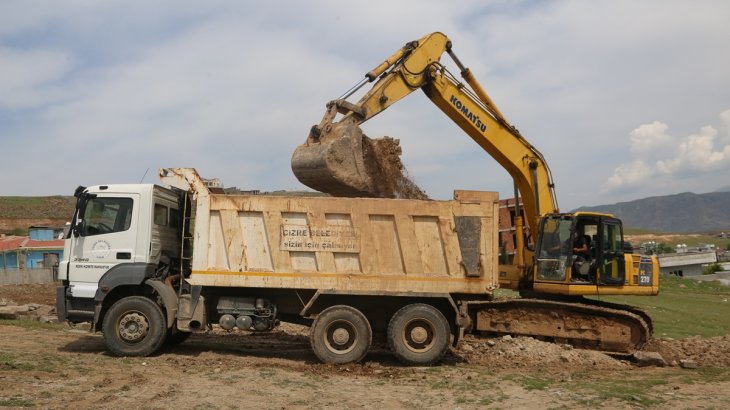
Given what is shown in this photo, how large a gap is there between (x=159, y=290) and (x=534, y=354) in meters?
6.40

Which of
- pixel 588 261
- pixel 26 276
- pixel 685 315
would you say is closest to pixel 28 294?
pixel 26 276

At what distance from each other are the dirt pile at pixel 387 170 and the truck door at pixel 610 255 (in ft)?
11.0

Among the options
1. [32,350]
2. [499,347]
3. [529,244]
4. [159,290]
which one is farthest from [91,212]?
[529,244]

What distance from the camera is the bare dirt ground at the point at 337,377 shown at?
24.5 ft

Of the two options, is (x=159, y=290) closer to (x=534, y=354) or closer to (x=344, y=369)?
(x=344, y=369)

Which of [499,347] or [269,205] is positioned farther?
[499,347]

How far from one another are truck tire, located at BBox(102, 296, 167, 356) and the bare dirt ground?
0.20 meters

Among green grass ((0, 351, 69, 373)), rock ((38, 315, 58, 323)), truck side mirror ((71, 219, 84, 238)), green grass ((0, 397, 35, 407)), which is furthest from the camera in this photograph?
rock ((38, 315, 58, 323))

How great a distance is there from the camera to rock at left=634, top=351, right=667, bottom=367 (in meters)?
10.4

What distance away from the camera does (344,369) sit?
9492 millimetres

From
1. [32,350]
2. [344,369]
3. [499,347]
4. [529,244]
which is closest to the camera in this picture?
[344,369]

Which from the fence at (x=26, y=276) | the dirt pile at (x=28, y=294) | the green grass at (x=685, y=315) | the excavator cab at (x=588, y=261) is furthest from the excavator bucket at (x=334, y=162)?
the fence at (x=26, y=276)

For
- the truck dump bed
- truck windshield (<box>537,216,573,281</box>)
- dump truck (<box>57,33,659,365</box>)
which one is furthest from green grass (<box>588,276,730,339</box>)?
the truck dump bed

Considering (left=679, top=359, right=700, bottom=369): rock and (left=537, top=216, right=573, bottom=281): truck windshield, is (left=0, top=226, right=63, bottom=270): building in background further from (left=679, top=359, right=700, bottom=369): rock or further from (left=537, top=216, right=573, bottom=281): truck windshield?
(left=679, top=359, right=700, bottom=369): rock
